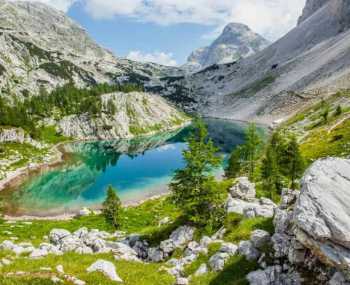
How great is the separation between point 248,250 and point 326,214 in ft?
29.4

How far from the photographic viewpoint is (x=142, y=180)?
100375mm

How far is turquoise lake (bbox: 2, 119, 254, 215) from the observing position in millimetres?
79875

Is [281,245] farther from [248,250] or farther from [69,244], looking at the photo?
[69,244]

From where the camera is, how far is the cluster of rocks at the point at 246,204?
3106cm

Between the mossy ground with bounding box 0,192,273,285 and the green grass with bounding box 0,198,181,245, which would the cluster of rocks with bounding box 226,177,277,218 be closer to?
the mossy ground with bounding box 0,192,273,285

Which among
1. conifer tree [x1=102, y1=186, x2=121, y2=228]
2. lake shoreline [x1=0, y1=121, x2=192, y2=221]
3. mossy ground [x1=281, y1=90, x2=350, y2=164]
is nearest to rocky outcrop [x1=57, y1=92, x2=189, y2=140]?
lake shoreline [x1=0, y1=121, x2=192, y2=221]

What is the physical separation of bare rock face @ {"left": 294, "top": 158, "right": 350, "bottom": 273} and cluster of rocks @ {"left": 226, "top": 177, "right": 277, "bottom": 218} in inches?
487

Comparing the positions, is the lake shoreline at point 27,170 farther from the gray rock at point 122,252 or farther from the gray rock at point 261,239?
the gray rock at point 261,239

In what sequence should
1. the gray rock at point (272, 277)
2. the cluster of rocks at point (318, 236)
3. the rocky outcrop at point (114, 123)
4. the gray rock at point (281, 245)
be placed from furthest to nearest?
1. the rocky outcrop at point (114, 123)
2. the gray rock at point (281, 245)
3. the gray rock at point (272, 277)
4. the cluster of rocks at point (318, 236)

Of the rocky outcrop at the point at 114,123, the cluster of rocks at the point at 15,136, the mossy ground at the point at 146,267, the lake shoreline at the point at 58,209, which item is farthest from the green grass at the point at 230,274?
the rocky outcrop at the point at 114,123

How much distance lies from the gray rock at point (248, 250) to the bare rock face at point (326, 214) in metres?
6.48

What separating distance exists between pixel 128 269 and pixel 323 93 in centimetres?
17856

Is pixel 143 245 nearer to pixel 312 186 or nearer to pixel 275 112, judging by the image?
pixel 312 186

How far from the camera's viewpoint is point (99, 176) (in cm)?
10506
